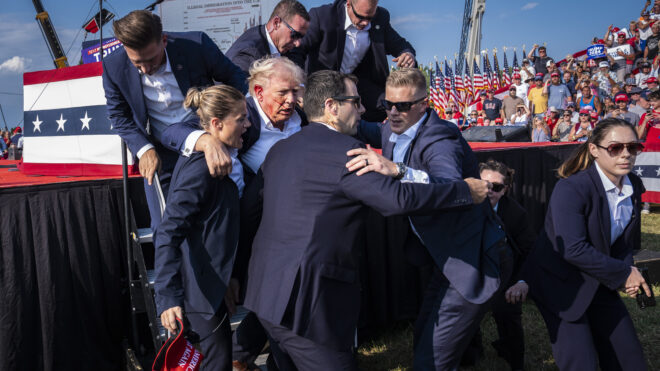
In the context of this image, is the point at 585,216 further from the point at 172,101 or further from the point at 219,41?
the point at 219,41

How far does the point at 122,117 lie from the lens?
3016 millimetres

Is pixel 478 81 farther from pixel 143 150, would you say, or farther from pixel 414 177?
pixel 414 177

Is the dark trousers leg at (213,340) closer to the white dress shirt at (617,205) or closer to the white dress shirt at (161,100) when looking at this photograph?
the white dress shirt at (161,100)

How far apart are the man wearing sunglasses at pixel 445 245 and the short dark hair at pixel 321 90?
58 cm

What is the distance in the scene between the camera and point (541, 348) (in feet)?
13.2

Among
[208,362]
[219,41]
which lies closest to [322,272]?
[208,362]

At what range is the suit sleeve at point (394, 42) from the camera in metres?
4.23

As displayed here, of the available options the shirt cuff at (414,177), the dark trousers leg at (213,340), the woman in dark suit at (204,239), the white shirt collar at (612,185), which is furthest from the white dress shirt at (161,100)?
the white shirt collar at (612,185)

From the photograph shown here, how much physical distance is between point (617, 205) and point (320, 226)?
5.59 ft

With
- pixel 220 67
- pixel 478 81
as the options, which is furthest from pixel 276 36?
pixel 478 81

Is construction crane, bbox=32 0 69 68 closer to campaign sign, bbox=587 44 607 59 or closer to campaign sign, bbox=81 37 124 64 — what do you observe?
campaign sign, bbox=81 37 124 64

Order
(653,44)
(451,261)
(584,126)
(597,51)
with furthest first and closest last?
1. (597,51)
2. (653,44)
3. (584,126)
4. (451,261)

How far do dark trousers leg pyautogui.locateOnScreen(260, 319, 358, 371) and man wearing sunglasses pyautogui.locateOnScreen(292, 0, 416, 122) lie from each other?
2.49 m

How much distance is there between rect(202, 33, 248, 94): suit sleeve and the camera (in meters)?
3.10
